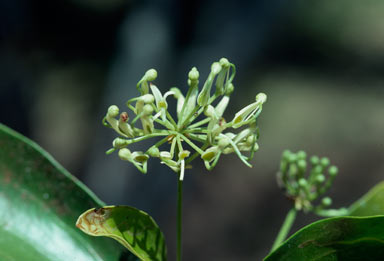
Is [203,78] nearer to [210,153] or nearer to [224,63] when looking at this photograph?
[224,63]

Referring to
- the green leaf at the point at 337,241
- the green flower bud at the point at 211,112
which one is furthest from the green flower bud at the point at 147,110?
the green leaf at the point at 337,241

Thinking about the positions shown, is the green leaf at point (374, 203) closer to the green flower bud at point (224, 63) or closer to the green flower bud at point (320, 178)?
the green flower bud at point (320, 178)

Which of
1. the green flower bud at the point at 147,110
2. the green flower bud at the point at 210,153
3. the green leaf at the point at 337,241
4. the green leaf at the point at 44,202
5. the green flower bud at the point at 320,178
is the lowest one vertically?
the green leaf at the point at 44,202

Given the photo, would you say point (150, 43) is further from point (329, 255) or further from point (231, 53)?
point (329, 255)

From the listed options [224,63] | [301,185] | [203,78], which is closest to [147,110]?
[224,63]

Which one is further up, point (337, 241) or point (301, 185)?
point (337, 241)

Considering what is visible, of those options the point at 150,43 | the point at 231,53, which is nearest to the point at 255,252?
the point at 231,53
